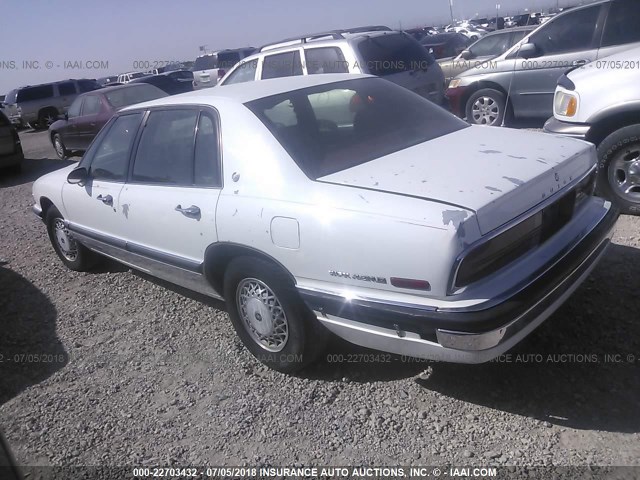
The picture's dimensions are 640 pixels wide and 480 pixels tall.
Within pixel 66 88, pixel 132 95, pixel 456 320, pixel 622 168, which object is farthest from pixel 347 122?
pixel 66 88

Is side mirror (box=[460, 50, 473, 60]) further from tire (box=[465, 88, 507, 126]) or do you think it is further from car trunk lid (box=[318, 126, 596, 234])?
car trunk lid (box=[318, 126, 596, 234])

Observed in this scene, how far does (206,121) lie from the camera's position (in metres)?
3.45

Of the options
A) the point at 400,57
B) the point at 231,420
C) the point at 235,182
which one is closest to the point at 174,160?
the point at 235,182

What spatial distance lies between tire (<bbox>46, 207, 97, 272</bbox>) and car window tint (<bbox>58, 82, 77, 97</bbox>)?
787 inches

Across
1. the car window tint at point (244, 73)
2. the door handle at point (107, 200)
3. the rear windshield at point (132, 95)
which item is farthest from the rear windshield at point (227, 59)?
the door handle at point (107, 200)

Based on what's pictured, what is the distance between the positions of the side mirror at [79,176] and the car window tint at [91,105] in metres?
7.71

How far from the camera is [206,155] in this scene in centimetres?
340

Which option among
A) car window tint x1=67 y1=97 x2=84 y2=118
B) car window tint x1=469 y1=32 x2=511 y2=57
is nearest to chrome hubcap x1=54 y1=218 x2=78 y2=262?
car window tint x1=67 y1=97 x2=84 y2=118

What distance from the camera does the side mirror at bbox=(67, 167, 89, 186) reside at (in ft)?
14.6

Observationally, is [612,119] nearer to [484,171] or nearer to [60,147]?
[484,171]

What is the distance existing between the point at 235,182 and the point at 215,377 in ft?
3.96

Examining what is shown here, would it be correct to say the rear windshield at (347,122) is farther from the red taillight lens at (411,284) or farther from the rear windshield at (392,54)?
the rear windshield at (392,54)

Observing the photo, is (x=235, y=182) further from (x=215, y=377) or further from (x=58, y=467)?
(x=58, y=467)

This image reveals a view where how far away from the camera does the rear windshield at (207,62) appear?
67.3 ft
